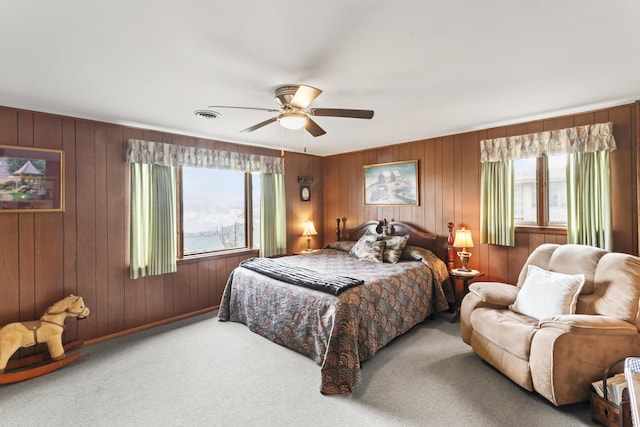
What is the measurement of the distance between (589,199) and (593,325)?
1.55 meters

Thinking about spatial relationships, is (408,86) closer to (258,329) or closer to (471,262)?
(471,262)

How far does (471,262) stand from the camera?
3.95m

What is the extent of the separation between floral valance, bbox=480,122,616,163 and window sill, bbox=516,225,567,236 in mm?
805

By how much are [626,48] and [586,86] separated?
2.13 feet

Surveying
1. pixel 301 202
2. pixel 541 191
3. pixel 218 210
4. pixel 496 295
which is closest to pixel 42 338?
pixel 218 210

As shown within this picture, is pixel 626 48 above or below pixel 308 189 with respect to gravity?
above

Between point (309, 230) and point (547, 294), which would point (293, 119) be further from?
point (309, 230)

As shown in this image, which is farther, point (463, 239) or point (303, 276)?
point (463, 239)

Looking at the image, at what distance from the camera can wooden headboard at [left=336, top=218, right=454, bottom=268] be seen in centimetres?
401

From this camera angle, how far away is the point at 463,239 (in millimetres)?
3682

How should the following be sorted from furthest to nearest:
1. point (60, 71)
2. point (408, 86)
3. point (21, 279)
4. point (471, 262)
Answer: point (471, 262), point (21, 279), point (408, 86), point (60, 71)

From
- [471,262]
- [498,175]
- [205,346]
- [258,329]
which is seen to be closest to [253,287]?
[258,329]

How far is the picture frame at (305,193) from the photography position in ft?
17.6

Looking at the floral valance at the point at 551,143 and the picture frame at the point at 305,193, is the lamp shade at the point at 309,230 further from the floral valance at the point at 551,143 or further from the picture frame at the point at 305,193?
the floral valance at the point at 551,143
